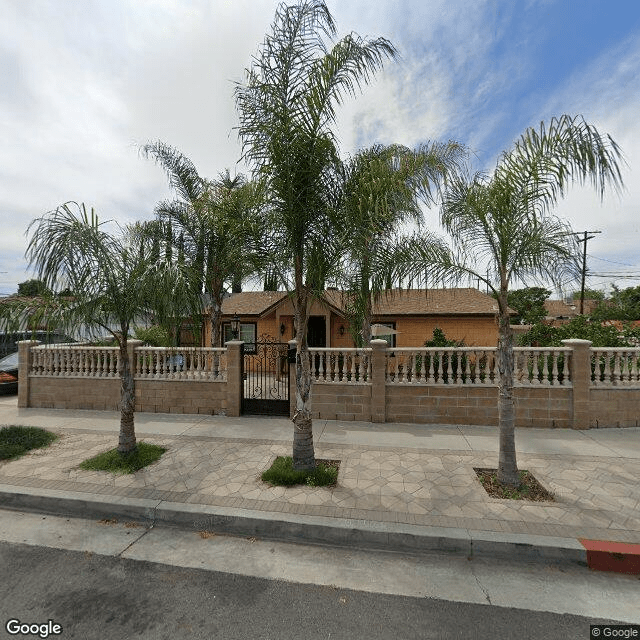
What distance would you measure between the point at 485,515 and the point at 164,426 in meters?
5.80

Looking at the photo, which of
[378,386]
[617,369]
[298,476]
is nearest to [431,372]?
[378,386]

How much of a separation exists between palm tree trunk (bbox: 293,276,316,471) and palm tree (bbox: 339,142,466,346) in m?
0.78

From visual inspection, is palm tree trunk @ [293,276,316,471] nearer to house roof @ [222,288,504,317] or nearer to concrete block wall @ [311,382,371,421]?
concrete block wall @ [311,382,371,421]

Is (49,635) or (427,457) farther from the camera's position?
(427,457)

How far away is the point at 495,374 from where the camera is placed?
272 inches

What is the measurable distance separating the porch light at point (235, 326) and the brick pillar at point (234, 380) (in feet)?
23.3

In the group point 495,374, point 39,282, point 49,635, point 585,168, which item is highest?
point 585,168

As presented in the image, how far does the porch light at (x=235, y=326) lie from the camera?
14525 millimetres

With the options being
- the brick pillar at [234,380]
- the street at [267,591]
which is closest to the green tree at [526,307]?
the brick pillar at [234,380]

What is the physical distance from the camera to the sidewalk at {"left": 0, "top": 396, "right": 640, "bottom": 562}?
137 inches

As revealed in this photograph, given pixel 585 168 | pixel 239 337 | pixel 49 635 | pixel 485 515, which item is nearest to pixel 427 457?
pixel 485 515

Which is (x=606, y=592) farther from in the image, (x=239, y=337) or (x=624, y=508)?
(x=239, y=337)

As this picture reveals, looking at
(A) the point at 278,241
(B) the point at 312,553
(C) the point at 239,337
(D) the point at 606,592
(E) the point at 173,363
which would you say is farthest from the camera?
(C) the point at 239,337

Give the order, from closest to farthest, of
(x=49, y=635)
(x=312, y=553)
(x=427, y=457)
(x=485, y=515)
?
(x=49, y=635) < (x=312, y=553) < (x=485, y=515) < (x=427, y=457)
